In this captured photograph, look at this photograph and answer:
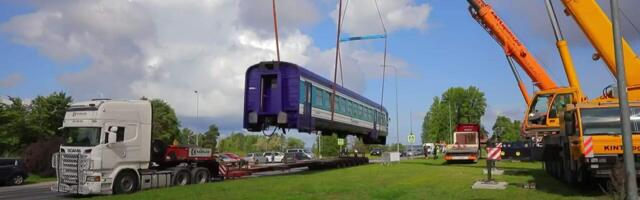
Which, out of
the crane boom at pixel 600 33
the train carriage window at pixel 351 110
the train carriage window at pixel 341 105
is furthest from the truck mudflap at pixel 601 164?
the train carriage window at pixel 351 110

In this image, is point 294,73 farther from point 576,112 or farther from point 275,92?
point 576,112

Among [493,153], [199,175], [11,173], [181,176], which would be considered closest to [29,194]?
[181,176]

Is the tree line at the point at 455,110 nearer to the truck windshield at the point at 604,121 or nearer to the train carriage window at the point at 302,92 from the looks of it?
the train carriage window at the point at 302,92

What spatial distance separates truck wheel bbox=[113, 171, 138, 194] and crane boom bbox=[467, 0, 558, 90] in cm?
1648

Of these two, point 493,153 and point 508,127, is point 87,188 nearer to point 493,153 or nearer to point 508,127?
point 493,153

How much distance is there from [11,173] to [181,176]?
1178 cm

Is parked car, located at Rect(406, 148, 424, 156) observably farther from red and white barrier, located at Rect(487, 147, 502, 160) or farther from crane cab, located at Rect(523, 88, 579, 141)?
red and white barrier, located at Rect(487, 147, 502, 160)

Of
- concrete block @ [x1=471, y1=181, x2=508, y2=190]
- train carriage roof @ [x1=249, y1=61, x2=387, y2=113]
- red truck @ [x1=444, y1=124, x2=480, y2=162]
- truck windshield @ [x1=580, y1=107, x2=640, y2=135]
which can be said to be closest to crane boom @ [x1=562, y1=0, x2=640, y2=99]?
truck windshield @ [x1=580, y1=107, x2=640, y2=135]

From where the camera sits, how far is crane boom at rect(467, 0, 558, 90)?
2709cm

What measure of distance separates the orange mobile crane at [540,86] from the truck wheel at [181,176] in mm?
13127

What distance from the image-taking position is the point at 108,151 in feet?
63.8

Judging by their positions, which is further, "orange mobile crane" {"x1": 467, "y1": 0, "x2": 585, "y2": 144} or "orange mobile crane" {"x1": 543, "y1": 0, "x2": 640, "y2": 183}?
"orange mobile crane" {"x1": 467, "y1": 0, "x2": 585, "y2": 144}

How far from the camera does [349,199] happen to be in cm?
1475

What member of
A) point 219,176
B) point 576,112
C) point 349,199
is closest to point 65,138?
point 219,176
